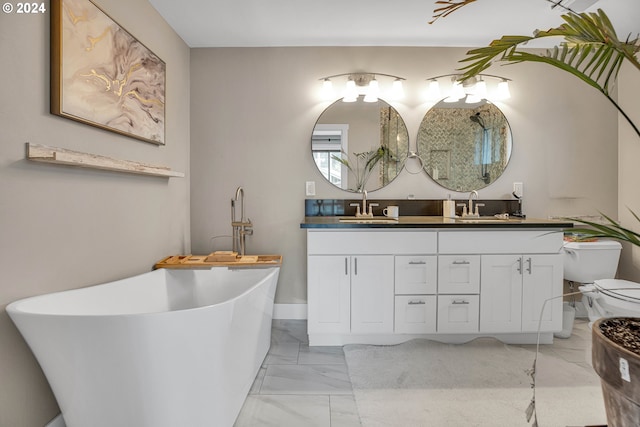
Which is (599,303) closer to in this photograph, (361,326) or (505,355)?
(505,355)

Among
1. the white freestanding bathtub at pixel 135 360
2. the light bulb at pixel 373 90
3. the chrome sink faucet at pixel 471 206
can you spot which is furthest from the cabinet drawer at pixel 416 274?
the light bulb at pixel 373 90

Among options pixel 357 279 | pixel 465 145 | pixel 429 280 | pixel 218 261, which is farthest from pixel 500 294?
pixel 218 261

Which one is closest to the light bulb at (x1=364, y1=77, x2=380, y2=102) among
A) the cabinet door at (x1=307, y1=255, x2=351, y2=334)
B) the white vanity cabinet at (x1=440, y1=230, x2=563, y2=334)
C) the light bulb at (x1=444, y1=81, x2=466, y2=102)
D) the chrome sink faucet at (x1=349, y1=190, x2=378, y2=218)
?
the light bulb at (x1=444, y1=81, x2=466, y2=102)

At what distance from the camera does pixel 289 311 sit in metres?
3.07

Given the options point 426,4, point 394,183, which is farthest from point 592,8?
point 394,183

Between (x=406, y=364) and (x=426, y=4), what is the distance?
95.5 inches

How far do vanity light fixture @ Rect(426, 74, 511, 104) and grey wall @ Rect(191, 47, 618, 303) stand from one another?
70 millimetres

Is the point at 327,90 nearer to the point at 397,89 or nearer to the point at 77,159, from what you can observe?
the point at 397,89

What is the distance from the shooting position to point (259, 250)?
3088 millimetres

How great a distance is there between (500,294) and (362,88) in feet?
6.48

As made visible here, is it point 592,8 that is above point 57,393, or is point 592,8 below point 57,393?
above

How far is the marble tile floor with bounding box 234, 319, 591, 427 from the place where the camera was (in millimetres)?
1718

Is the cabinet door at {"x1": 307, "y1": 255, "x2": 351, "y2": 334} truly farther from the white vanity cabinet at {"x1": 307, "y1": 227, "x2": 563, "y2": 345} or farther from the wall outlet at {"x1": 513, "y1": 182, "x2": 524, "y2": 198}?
the wall outlet at {"x1": 513, "y1": 182, "x2": 524, "y2": 198}

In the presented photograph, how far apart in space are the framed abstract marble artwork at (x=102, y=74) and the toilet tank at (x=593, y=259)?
3261 mm
